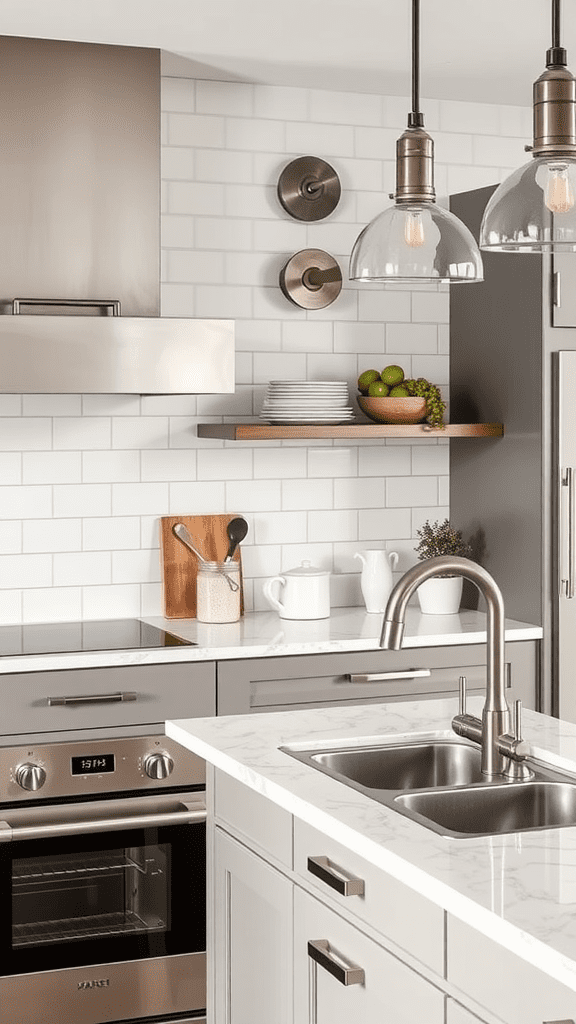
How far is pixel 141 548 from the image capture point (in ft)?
14.4

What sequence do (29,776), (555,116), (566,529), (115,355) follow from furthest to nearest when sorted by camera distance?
(566,529) → (115,355) → (29,776) → (555,116)

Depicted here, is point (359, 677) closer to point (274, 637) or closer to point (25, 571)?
point (274, 637)

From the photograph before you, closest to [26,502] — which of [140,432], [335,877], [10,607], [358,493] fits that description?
[10,607]

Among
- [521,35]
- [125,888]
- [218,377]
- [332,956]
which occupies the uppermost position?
[521,35]

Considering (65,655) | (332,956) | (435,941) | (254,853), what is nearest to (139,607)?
(65,655)

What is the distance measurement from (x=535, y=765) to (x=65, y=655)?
5.21ft

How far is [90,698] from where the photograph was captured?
11.9 feet

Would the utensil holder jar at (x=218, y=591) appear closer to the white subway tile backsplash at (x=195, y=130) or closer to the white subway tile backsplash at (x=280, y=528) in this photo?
the white subway tile backsplash at (x=280, y=528)

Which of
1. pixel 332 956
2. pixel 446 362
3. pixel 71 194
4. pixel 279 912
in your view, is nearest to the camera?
pixel 332 956

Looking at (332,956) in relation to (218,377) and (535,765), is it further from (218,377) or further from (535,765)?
(218,377)

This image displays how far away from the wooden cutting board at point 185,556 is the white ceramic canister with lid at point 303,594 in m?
0.18

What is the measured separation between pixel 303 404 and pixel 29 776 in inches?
58.7

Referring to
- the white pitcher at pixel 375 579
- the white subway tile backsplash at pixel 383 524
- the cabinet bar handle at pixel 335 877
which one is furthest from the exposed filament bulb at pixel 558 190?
the white subway tile backsplash at pixel 383 524

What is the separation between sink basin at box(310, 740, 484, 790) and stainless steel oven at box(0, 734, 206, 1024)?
1269 millimetres
